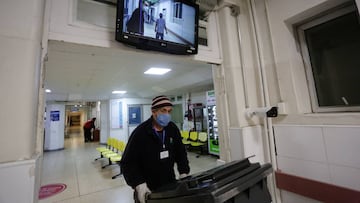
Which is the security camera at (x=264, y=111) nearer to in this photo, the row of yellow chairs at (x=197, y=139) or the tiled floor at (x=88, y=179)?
the tiled floor at (x=88, y=179)

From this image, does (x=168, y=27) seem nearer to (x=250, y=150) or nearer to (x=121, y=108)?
(x=250, y=150)

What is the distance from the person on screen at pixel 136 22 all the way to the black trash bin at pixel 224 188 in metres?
1.20

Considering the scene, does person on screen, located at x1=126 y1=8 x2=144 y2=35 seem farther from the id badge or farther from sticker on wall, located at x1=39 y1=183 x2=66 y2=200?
sticker on wall, located at x1=39 y1=183 x2=66 y2=200

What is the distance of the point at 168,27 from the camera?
5.30 feet

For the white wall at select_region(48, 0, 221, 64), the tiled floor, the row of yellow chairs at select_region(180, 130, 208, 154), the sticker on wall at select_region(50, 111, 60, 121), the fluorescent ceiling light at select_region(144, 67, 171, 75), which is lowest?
the tiled floor

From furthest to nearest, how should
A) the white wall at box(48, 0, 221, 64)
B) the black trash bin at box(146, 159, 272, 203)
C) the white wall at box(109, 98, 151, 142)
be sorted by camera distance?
1. the white wall at box(109, 98, 151, 142)
2. the white wall at box(48, 0, 221, 64)
3. the black trash bin at box(146, 159, 272, 203)

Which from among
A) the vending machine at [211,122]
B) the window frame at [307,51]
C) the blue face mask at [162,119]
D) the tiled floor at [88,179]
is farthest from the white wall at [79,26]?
the vending machine at [211,122]

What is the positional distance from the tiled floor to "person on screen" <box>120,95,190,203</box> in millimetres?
2113

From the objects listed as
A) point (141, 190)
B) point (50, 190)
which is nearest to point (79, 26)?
point (141, 190)

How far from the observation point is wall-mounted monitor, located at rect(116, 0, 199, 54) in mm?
1374

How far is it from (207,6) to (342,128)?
72.7 inches

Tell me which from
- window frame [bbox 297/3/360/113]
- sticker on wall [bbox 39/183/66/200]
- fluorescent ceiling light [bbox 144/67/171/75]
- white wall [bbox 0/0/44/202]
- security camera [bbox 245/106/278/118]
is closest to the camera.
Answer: white wall [bbox 0/0/44/202]

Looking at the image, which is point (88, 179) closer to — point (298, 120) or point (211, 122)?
point (211, 122)

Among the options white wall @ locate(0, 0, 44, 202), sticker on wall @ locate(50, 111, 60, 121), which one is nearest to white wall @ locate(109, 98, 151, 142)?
sticker on wall @ locate(50, 111, 60, 121)
